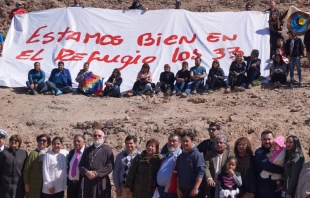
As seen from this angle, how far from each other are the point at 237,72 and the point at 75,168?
628cm

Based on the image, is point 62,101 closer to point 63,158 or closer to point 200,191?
point 63,158

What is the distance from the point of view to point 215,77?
49.2ft

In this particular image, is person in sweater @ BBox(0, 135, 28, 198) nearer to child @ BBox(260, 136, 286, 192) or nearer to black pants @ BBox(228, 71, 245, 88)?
child @ BBox(260, 136, 286, 192)

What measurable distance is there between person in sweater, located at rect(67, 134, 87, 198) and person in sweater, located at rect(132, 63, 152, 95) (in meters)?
5.33

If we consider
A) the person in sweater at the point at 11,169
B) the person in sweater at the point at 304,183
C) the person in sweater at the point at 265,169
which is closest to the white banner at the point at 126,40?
the person in sweater at the point at 11,169

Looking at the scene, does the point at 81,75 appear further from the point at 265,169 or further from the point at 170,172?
the point at 265,169

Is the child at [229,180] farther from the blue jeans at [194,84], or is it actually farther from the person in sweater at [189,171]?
the blue jeans at [194,84]

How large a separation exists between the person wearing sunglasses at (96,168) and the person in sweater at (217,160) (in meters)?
1.55

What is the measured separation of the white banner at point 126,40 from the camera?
52.7ft

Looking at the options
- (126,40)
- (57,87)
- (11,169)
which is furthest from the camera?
(126,40)

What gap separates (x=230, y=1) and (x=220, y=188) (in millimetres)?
15315

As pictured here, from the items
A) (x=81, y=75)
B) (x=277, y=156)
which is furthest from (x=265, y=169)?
(x=81, y=75)

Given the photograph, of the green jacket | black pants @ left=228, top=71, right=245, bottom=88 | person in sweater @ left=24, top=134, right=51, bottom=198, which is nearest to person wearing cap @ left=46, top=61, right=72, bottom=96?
black pants @ left=228, top=71, right=245, bottom=88

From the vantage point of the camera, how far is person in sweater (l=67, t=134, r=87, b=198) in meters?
9.69
